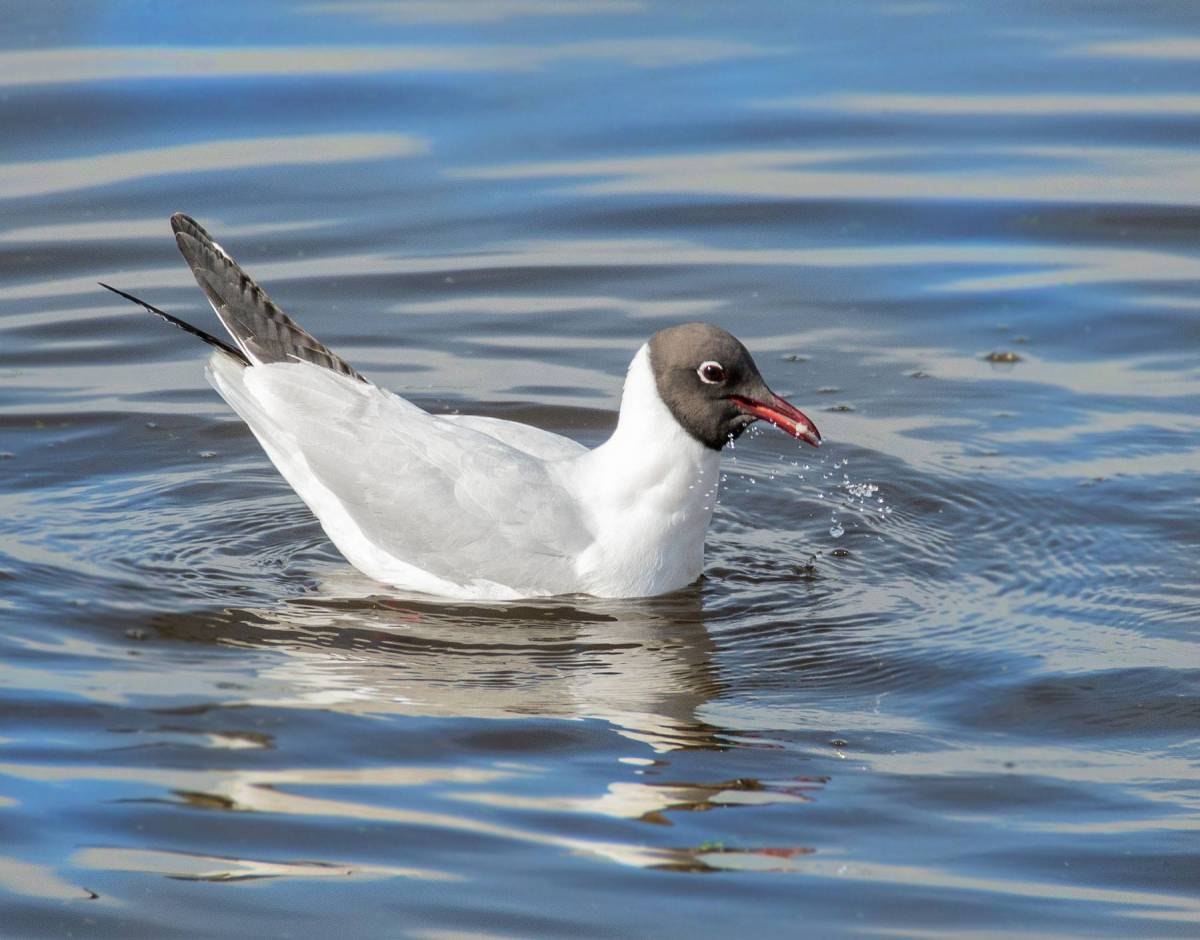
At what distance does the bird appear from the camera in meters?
7.76

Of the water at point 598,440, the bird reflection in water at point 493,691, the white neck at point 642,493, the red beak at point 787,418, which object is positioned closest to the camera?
the water at point 598,440

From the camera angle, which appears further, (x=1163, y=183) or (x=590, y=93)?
(x=590, y=93)

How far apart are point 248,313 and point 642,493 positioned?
1778 mm

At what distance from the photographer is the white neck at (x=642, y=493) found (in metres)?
7.82

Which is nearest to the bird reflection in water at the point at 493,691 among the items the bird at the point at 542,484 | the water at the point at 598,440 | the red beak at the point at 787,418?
the water at the point at 598,440

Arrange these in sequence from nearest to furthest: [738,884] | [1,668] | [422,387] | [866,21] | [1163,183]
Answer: [738,884] → [1,668] → [422,387] → [1163,183] → [866,21]

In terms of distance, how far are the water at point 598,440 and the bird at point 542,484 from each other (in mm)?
184

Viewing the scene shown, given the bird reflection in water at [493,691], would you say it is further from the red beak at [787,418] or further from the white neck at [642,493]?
the red beak at [787,418]

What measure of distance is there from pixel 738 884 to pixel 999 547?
297 centimetres

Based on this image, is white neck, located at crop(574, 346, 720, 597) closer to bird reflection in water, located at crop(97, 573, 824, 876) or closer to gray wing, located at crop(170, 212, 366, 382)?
bird reflection in water, located at crop(97, 573, 824, 876)

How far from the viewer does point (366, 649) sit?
7363 mm

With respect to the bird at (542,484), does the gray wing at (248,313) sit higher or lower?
higher

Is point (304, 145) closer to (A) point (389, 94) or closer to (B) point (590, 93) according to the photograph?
(A) point (389, 94)

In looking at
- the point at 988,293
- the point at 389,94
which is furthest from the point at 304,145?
the point at 988,293
